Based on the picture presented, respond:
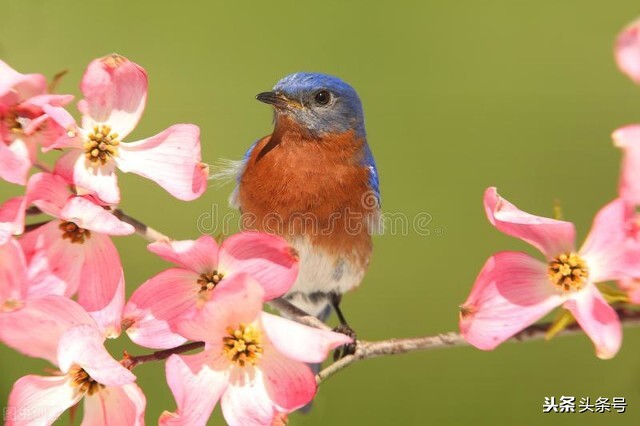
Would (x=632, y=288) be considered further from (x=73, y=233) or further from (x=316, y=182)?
(x=316, y=182)

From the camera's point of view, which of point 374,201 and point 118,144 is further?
point 374,201

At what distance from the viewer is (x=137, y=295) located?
57 cm

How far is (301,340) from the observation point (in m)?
0.50

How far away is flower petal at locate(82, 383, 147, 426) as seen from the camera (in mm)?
537

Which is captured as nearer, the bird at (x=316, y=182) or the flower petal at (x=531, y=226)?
the flower petal at (x=531, y=226)

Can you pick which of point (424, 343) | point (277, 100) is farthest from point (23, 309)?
point (277, 100)

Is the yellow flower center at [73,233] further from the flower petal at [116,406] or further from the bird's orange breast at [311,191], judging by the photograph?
the bird's orange breast at [311,191]

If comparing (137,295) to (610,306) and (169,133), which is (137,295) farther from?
(610,306)

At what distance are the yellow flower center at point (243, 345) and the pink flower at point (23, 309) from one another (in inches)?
4.4

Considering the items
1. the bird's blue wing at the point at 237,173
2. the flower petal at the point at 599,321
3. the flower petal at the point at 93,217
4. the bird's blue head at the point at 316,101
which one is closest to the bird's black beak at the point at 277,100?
the bird's blue head at the point at 316,101

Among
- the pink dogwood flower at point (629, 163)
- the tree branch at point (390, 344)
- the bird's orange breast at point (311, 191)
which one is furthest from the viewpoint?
the bird's orange breast at point (311, 191)

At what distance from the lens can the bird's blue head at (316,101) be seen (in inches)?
40.9

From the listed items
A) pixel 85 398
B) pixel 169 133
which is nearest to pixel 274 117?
pixel 169 133

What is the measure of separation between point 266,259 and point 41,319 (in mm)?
184
